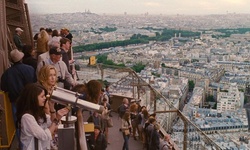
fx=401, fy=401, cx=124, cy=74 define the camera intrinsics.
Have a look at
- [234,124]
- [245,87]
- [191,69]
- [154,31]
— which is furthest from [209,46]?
[234,124]

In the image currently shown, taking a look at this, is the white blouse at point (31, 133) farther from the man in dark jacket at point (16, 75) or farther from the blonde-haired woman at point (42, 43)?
the blonde-haired woman at point (42, 43)

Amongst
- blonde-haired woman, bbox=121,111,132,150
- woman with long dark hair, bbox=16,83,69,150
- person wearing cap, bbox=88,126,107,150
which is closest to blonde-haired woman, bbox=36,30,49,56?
blonde-haired woman, bbox=121,111,132,150

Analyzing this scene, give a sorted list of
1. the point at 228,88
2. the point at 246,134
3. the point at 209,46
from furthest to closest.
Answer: the point at 209,46, the point at 228,88, the point at 246,134

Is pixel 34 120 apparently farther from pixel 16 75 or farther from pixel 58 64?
pixel 58 64

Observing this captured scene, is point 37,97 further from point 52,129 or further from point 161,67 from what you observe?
point 161,67

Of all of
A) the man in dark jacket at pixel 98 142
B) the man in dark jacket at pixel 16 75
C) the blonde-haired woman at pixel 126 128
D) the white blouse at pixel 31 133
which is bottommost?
the blonde-haired woman at pixel 126 128

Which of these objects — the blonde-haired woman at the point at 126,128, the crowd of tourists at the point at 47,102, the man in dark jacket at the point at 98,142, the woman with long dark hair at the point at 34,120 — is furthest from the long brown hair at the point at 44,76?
the blonde-haired woman at the point at 126,128
